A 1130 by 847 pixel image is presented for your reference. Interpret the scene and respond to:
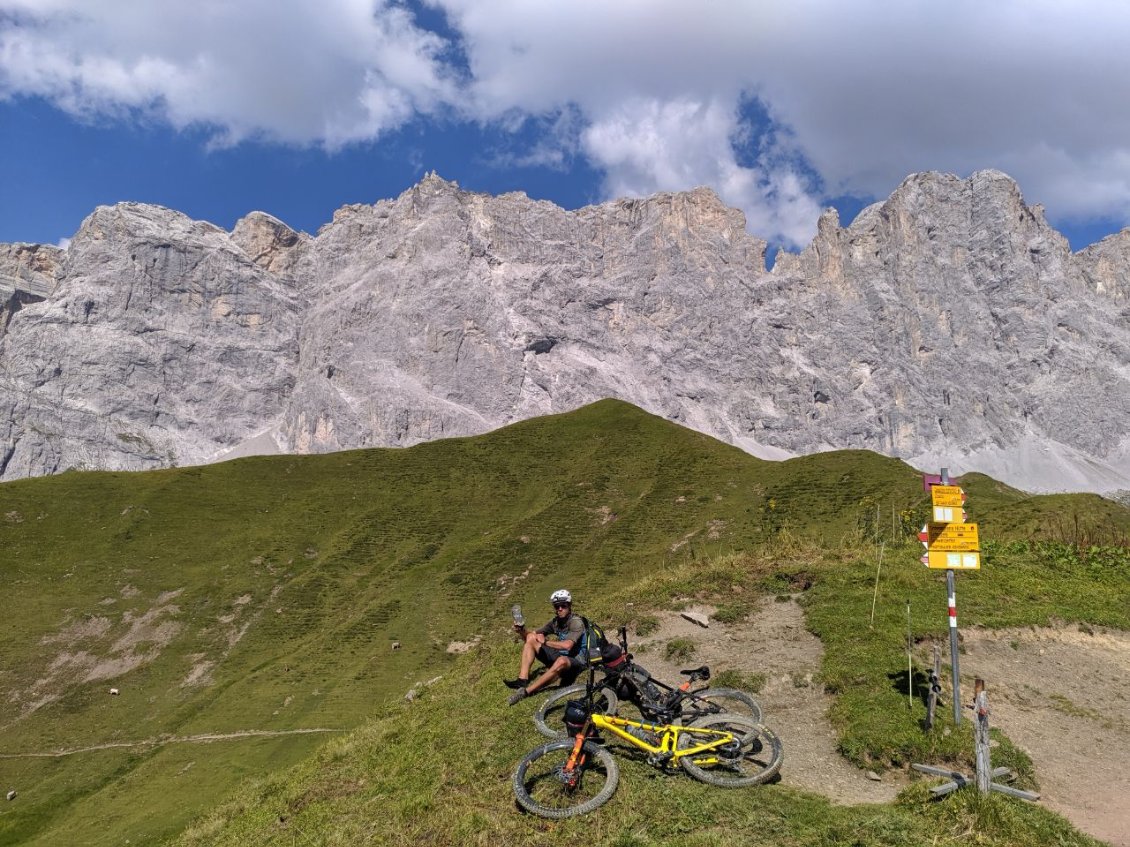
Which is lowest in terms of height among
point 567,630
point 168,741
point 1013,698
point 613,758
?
point 168,741

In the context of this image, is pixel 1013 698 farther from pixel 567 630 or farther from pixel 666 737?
pixel 567 630

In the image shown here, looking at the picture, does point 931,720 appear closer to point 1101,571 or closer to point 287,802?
point 287,802

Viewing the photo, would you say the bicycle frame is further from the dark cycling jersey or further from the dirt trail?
the dark cycling jersey

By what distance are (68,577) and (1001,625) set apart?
71.9m

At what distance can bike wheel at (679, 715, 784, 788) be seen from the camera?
12930mm

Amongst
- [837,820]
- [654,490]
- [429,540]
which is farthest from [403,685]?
[837,820]

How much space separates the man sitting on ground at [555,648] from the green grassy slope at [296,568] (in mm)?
18299

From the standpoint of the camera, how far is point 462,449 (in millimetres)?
90062

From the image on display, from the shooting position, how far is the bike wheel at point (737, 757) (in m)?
12.9

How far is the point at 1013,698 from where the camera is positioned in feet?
57.9

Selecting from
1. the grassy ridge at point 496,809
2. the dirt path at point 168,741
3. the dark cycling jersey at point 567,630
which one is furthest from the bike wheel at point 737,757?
the dirt path at point 168,741

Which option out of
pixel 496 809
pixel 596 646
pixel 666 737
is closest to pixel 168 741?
pixel 596 646

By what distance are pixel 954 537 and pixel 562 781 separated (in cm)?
969

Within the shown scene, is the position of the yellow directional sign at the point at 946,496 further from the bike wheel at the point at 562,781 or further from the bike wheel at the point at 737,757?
the bike wheel at the point at 562,781
